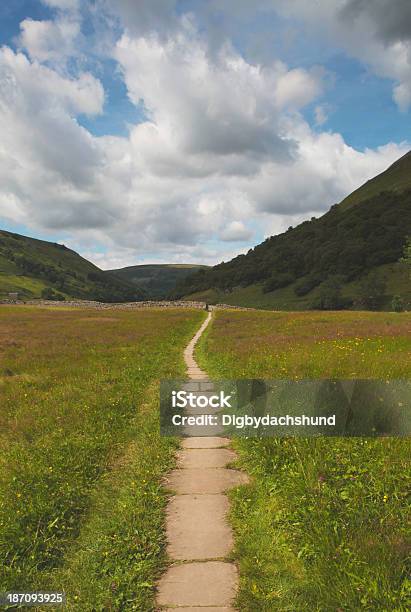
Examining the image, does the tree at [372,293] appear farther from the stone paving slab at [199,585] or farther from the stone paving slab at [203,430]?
the stone paving slab at [199,585]

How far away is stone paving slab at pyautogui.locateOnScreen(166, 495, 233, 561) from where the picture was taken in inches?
200

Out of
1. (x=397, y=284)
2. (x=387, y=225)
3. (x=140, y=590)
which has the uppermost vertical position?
(x=387, y=225)

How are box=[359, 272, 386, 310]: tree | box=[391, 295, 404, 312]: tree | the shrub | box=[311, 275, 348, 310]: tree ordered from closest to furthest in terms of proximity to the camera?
box=[391, 295, 404, 312]: tree < box=[359, 272, 386, 310]: tree < box=[311, 275, 348, 310]: tree < the shrub

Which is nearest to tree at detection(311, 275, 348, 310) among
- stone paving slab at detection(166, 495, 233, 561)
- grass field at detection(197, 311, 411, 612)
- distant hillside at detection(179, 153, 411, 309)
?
distant hillside at detection(179, 153, 411, 309)

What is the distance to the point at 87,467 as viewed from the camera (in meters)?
7.39

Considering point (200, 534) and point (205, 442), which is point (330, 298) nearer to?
point (205, 442)

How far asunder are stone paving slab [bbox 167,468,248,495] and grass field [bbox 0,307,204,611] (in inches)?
14.0

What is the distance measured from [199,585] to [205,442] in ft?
14.8

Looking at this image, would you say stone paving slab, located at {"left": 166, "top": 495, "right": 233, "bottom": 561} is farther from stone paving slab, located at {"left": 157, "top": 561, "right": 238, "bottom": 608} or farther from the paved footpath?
stone paving slab, located at {"left": 157, "top": 561, "right": 238, "bottom": 608}

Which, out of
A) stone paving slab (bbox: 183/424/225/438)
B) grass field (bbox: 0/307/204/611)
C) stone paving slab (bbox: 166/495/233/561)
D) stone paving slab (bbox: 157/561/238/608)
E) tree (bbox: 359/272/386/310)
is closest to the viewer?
stone paving slab (bbox: 157/561/238/608)

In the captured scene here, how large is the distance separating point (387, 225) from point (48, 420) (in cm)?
20015

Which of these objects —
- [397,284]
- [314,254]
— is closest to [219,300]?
[314,254]

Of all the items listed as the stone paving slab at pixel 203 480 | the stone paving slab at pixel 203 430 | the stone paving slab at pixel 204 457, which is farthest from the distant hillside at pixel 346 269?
the stone paving slab at pixel 203 480

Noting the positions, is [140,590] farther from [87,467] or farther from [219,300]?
[219,300]
